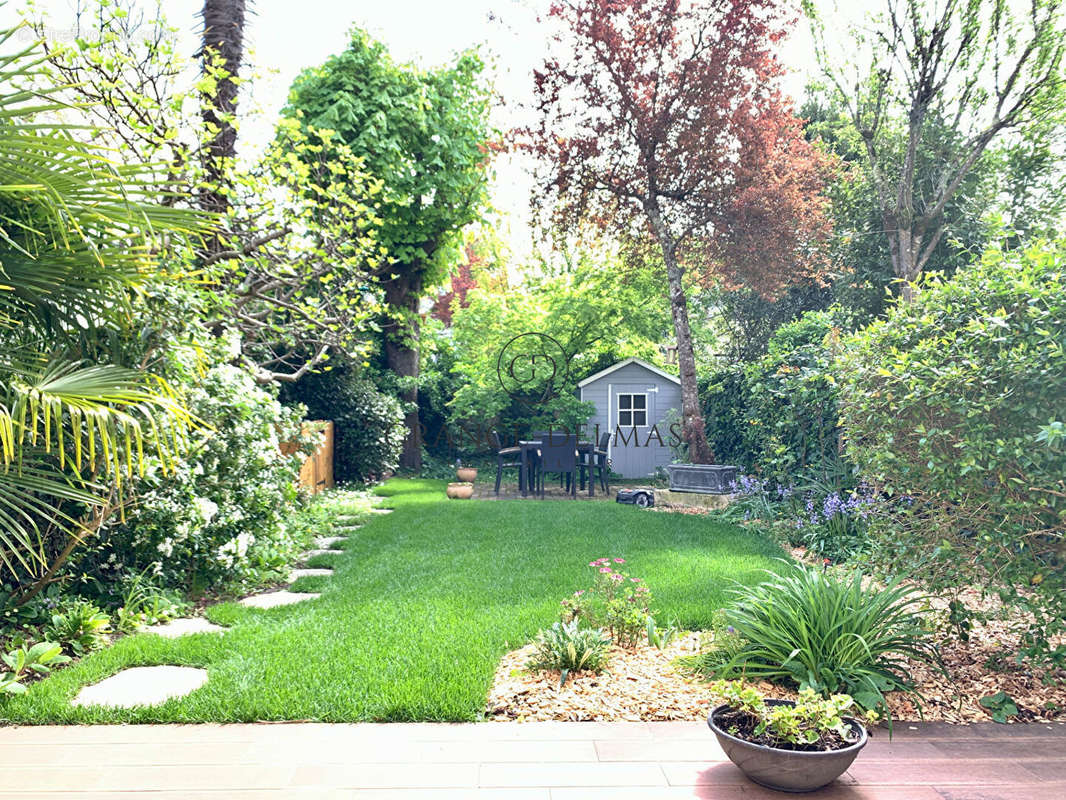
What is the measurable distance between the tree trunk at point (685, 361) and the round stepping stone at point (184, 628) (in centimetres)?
768

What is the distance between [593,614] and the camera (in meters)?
3.84

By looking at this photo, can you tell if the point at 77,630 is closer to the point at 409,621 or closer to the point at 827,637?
the point at 409,621

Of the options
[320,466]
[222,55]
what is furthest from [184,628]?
[320,466]

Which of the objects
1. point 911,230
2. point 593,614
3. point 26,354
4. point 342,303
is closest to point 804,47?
point 911,230

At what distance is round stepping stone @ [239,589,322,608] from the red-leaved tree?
6890 mm

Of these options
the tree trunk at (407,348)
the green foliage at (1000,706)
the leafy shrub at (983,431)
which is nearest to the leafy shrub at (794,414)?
the leafy shrub at (983,431)

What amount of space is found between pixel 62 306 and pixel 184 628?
1962 millimetres

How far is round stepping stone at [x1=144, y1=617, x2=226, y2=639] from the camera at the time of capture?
397 centimetres

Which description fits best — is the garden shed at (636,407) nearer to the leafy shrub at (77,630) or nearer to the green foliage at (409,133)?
the green foliage at (409,133)

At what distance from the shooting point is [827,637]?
3.12m

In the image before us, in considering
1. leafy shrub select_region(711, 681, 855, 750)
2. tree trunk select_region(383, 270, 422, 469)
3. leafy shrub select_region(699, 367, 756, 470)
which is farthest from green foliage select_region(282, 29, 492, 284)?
leafy shrub select_region(711, 681, 855, 750)

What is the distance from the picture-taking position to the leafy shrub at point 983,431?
10.2 feet

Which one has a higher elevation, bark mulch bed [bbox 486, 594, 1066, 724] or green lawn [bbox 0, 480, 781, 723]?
green lawn [bbox 0, 480, 781, 723]

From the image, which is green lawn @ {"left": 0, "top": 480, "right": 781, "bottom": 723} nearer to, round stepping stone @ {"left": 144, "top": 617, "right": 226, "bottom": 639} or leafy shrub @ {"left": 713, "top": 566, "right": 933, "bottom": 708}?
round stepping stone @ {"left": 144, "top": 617, "right": 226, "bottom": 639}
